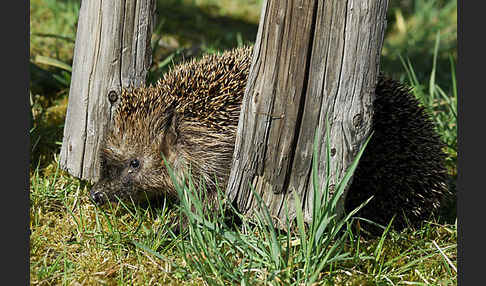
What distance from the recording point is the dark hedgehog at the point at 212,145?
163 inches

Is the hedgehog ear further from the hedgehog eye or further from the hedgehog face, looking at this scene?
the hedgehog eye

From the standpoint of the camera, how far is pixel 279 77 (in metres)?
3.46

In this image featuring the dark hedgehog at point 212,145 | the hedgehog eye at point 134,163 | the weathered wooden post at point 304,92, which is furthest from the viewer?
the hedgehog eye at point 134,163

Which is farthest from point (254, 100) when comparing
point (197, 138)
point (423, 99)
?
point (423, 99)

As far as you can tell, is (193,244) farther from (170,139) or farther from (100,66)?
(100,66)

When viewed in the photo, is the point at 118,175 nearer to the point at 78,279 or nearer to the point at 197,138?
the point at 197,138

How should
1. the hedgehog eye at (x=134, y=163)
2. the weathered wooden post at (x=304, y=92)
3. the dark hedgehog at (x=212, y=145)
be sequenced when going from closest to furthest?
the weathered wooden post at (x=304, y=92) → the dark hedgehog at (x=212, y=145) → the hedgehog eye at (x=134, y=163)

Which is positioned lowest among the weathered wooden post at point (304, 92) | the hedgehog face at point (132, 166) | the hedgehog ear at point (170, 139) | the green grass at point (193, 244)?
the green grass at point (193, 244)

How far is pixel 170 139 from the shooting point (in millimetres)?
4223

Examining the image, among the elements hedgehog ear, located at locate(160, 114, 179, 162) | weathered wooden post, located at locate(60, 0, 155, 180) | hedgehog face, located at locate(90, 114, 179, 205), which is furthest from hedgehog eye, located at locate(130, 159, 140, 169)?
weathered wooden post, located at locate(60, 0, 155, 180)

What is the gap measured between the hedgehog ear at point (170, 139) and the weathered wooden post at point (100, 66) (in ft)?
Result: 1.58

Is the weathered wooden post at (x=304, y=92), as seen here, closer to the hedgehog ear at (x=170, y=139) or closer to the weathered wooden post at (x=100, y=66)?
the hedgehog ear at (x=170, y=139)

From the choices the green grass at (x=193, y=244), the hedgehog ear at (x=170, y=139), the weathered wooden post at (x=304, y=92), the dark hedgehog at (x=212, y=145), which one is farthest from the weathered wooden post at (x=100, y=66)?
the weathered wooden post at (x=304, y=92)

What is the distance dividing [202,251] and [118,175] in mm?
1086
